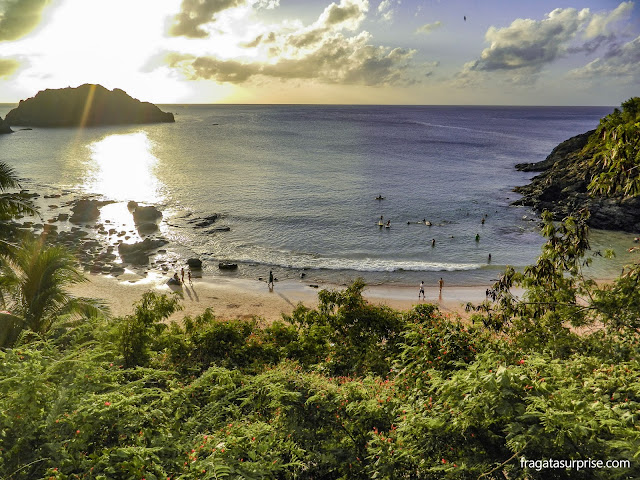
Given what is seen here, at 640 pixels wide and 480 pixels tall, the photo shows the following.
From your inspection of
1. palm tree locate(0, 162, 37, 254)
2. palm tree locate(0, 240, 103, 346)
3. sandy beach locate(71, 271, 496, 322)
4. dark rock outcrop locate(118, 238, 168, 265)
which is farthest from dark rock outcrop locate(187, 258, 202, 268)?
palm tree locate(0, 240, 103, 346)

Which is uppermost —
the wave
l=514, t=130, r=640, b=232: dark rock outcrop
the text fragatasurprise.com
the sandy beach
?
l=514, t=130, r=640, b=232: dark rock outcrop

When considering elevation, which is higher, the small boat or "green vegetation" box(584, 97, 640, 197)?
"green vegetation" box(584, 97, 640, 197)

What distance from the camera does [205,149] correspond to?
4299 inches

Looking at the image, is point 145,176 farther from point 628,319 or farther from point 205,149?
point 628,319

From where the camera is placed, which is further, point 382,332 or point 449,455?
point 382,332

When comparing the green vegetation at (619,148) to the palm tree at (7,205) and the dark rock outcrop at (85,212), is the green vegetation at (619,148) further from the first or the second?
the dark rock outcrop at (85,212)

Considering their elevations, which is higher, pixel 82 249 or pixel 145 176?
pixel 145 176

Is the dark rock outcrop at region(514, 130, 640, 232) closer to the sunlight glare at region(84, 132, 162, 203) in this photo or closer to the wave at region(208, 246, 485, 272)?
the wave at region(208, 246, 485, 272)

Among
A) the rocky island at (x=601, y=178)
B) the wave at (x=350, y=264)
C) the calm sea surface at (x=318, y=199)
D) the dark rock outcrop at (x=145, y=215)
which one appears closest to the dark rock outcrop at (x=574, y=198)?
the rocky island at (x=601, y=178)

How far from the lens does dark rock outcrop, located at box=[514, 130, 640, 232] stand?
45.8 meters

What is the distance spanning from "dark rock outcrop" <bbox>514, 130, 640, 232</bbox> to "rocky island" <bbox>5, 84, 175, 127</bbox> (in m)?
184

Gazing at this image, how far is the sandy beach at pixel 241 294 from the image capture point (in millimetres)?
29297

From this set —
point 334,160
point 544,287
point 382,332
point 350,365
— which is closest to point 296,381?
point 350,365

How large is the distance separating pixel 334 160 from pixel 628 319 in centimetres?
8510
